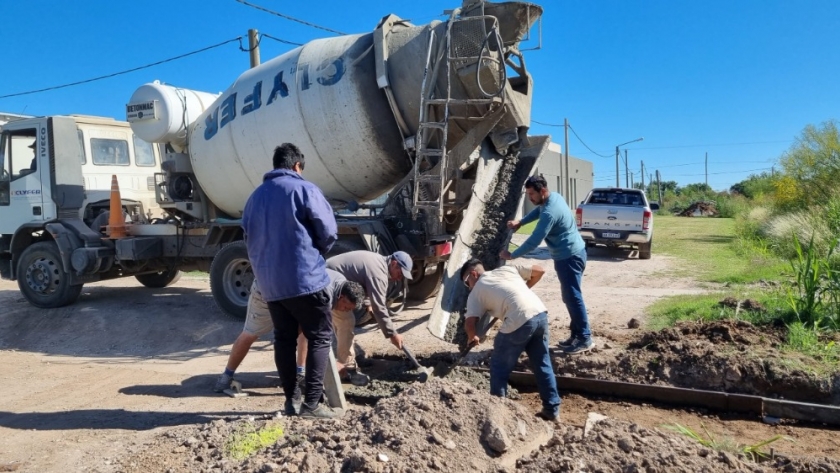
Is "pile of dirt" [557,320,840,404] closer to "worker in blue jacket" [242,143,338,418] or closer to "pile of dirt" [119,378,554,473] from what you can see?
"pile of dirt" [119,378,554,473]

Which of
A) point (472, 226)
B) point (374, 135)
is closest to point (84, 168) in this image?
point (374, 135)

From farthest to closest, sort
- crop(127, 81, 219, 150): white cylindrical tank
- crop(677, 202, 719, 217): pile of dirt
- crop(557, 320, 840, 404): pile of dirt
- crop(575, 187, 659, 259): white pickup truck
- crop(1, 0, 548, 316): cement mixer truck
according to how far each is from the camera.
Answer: crop(677, 202, 719, 217): pile of dirt → crop(575, 187, 659, 259): white pickup truck → crop(127, 81, 219, 150): white cylindrical tank → crop(1, 0, 548, 316): cement mixer truck → crop(557, 320, 840, 404): pile of dirt

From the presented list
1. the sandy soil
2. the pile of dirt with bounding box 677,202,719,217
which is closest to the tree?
the sandy soil

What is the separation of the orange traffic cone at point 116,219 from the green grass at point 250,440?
6.28m

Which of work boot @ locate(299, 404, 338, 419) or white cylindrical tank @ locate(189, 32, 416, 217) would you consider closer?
work boot @ locate(299, 404, 338, 419)

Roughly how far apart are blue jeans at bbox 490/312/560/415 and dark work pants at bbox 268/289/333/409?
121cm

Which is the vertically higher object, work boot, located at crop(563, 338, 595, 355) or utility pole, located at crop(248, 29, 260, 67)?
utility pole, located at crop(248, 29, 260, 67)

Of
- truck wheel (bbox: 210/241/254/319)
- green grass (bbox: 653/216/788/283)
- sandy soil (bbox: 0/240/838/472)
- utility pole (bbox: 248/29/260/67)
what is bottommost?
sandy soil (bbox: 0/240/838/472)

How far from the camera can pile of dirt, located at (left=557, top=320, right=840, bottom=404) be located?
501 cm

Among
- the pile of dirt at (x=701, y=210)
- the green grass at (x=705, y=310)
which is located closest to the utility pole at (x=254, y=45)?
the green grass at (x=705, y=310)

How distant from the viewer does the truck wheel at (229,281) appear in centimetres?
808

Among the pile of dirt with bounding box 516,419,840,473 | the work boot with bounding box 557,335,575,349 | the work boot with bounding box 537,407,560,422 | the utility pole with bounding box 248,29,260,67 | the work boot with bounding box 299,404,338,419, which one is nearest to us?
the pile of dirt with bounding box 516,419,840,473

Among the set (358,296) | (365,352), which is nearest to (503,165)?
(365,352)

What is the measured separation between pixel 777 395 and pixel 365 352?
3738 mm
